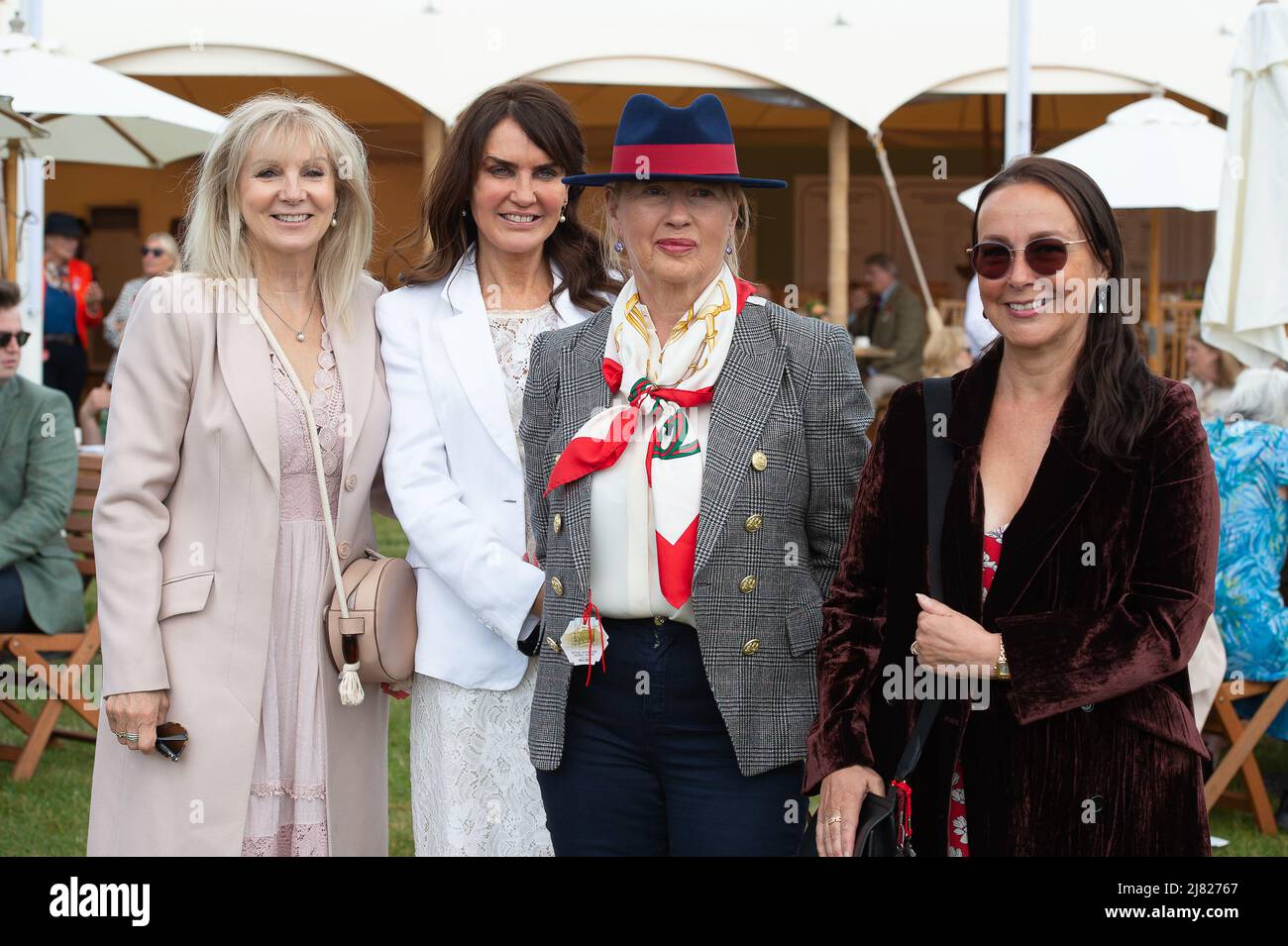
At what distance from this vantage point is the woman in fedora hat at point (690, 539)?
2.69 m

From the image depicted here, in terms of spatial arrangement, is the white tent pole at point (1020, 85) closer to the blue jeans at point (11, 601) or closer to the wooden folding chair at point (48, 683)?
the wooden folding chair at point (48, 683)

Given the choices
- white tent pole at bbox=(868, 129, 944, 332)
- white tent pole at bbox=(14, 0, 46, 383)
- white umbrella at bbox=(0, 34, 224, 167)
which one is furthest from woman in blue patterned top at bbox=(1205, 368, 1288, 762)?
white tent pole at bbox=(14, 0, 46, 383)

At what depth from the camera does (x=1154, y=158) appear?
941cm

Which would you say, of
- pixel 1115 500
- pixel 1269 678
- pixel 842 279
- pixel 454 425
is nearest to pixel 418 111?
pixel 842 279

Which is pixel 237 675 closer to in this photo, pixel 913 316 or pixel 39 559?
pixel 39 559

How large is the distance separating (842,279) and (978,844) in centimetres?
1104

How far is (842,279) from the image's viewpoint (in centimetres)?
1321

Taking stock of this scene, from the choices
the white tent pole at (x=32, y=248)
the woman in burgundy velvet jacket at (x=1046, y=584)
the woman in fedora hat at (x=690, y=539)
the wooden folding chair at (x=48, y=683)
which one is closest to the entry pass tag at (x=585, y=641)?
the woman in fedora hat at (x=690, y=539)

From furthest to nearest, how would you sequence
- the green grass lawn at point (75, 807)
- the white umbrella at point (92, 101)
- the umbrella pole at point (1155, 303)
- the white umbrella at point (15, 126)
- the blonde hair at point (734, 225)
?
the umbrella pole at point (1155, 303), the white umbrella at point (92, 101), the white umbrella at point (15, 126), the green grass lawn at point (75, 807), the blonde hair at point (734, 225)

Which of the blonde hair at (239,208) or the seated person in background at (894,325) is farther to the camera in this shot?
the seated person in background at (894,325)

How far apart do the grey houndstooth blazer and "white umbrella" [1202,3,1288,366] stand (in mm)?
3945

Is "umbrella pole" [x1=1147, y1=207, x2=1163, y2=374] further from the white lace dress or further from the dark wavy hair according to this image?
the dark wavy hair

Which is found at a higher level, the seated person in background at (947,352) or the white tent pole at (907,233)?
the white tent pole at (907,233)

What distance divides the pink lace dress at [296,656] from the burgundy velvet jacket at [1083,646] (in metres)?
1.31
